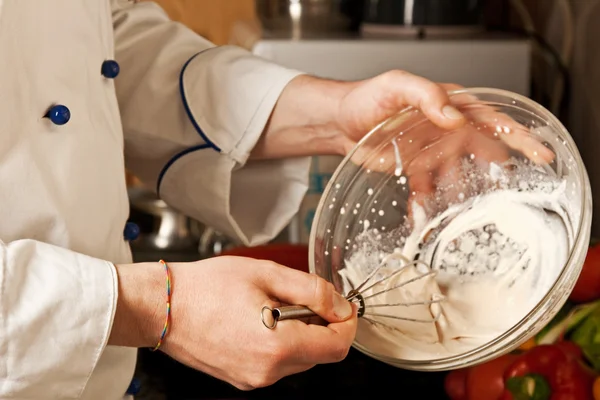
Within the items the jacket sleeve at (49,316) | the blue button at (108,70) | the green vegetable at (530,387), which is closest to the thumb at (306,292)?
the jacket sleeve at (49,316)

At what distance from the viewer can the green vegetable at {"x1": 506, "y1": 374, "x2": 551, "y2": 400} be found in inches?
31.9

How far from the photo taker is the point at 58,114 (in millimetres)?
587

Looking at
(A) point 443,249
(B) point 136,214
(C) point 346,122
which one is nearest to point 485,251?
(A) point 443,249

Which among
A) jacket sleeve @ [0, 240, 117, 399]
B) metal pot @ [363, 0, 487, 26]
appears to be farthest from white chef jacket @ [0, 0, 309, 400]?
metal pot @ [363, 0, 487, 26]

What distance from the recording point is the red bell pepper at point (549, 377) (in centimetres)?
80

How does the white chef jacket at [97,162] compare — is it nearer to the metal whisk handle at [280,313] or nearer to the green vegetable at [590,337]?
the metal whisk handle at [280,313]

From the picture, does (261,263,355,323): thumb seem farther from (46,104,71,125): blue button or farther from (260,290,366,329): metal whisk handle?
(46,104,71,125): blue button

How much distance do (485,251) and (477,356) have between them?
11cm

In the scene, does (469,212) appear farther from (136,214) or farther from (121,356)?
(136,214)

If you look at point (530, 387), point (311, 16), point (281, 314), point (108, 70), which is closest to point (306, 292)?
point (281, 314)

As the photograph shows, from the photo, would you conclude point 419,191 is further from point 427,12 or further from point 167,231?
point 167,231

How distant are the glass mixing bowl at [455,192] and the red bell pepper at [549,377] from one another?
207mm

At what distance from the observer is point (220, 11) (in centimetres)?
168

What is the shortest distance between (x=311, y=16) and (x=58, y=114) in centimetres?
82
